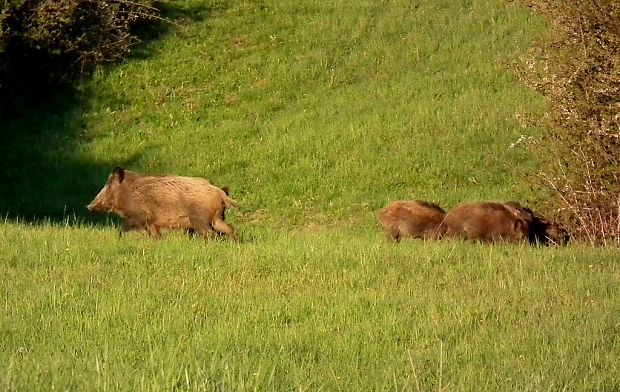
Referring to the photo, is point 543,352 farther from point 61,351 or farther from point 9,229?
point 9,229

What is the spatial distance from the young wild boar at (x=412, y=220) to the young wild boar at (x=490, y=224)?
1.40 ft

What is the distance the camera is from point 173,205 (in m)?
13.5

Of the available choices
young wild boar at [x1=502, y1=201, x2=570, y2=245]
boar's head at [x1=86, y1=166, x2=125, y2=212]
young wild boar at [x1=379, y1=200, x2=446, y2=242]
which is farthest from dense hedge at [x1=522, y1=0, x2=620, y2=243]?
boar's head at [x1=86, y1=166, x2=125, y2=212]

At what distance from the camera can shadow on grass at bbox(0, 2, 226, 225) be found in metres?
21.3

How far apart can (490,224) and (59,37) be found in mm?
16681

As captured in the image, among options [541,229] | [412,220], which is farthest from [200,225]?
[541,229]

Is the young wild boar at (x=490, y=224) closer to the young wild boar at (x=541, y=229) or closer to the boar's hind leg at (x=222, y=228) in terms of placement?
the young wild boar at (x=541, y=229)

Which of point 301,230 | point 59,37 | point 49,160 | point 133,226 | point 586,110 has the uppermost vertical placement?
point 586,110

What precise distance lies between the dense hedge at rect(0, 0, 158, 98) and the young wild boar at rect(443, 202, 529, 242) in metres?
14.0

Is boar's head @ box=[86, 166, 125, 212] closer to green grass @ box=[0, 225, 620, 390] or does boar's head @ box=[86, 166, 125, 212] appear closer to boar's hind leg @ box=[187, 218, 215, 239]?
boar's hind leg @ box=[187, 218, 215, 239]

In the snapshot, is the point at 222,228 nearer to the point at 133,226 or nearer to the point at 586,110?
the point at 133,226

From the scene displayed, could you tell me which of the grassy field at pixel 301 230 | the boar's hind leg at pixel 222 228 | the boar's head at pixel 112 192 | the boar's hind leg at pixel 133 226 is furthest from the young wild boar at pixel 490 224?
the boar's head at pixel 112 192

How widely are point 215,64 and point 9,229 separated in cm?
1614

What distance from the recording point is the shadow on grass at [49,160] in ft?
70.0
